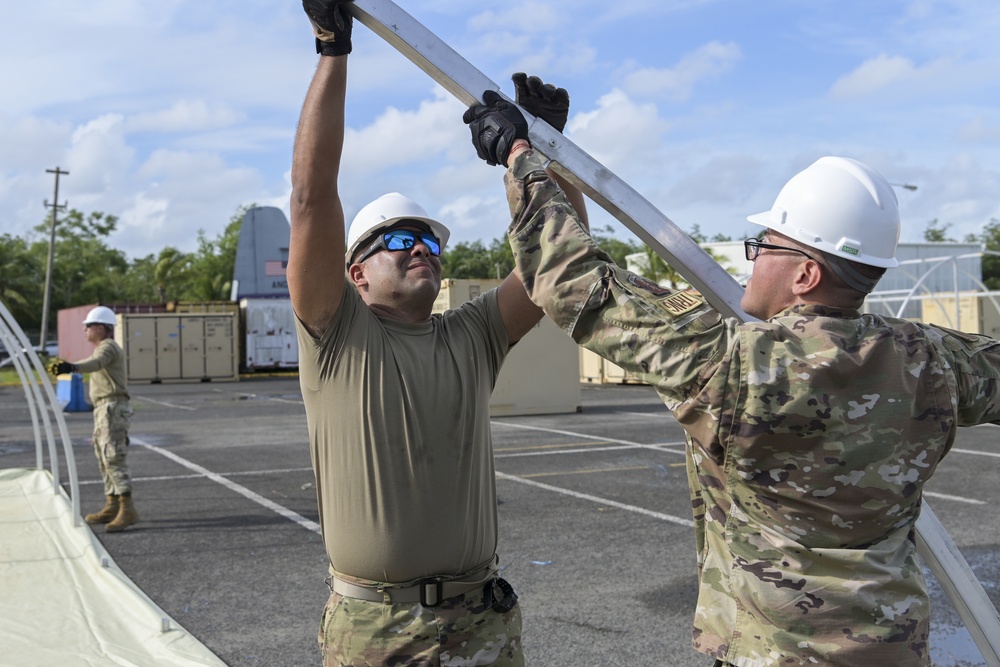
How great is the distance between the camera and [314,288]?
8.05ft

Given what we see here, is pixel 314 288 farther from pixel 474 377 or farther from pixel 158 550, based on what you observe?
pixel 158 550

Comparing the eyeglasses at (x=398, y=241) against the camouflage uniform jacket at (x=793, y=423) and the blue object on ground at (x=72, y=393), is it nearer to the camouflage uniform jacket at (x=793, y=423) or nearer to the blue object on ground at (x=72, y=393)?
the camouflage uniform jacket at (x=793, y=423)

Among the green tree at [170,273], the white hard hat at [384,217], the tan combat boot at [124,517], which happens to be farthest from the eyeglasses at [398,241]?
the green tree at [170,273]

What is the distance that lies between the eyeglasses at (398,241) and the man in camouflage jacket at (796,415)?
0.76 meters

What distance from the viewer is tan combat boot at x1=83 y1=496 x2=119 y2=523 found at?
27.9ft

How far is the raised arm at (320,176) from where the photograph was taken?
2375 mm

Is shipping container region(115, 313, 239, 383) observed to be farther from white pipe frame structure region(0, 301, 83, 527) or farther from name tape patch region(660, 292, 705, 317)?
name tape patch region(660, 292, 705, 317)

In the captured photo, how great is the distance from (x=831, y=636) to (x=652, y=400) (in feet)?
65.4

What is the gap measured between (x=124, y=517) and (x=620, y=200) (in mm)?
7283

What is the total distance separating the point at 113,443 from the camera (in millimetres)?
8703

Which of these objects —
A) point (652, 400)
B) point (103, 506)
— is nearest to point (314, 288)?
point (103, 506)

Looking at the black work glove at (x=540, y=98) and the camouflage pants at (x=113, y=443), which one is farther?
the camouflage pants at (x=113, y=443)

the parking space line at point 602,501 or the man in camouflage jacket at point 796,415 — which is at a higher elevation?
the man in camouflage jacket at point 796,415

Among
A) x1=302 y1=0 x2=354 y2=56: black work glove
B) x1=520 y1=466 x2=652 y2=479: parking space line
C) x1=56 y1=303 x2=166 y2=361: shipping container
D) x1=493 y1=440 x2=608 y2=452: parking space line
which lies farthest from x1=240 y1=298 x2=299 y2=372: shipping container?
x1=302 y1=0 x2=354 y2=56: black work glove
